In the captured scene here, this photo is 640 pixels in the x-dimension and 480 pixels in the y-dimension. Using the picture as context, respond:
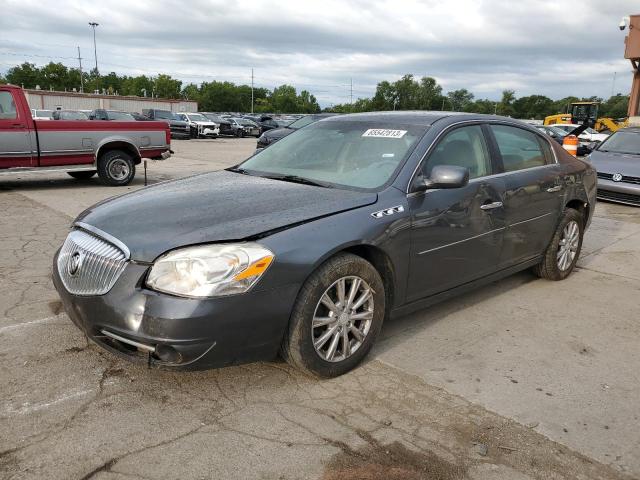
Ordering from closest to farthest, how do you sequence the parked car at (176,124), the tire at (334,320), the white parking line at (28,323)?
the tire at (334,320) → the white parking line at (28,323) → the parked car at (176,124)

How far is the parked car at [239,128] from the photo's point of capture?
36750 millimetres

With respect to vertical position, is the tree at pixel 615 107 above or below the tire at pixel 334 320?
above

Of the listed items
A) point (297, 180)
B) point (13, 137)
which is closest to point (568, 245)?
point (297, 180)

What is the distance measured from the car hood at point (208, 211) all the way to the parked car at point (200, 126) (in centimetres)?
2981

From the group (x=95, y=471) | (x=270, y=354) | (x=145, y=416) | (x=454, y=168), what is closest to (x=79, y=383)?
(x=145, y=416)

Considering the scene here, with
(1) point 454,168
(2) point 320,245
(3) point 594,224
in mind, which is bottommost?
(3) point 594,224

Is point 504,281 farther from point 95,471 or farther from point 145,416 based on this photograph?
point 95,471

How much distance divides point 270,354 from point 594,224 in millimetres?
7205

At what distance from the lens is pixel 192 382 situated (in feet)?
10.4

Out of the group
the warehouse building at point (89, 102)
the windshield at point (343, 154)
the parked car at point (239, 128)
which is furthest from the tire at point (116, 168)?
the warehouse building at point (89, 102)

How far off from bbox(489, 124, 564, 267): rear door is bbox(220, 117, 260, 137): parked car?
33.1 metres

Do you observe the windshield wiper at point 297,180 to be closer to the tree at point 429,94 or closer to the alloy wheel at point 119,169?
the alloy wheel at point 119,169

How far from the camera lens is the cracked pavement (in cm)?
249

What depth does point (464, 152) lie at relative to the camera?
13.6 ft
